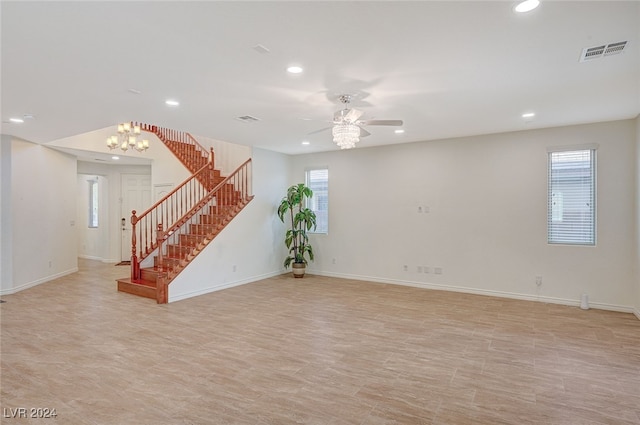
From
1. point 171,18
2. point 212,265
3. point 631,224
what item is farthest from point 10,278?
point 631,224

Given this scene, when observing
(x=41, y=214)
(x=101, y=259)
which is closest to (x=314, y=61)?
(x=41, y=214)

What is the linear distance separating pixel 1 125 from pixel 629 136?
9781 mm

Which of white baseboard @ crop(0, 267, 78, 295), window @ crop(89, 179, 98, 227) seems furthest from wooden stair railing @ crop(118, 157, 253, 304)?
window @ crop(89, 179, 98, 227)

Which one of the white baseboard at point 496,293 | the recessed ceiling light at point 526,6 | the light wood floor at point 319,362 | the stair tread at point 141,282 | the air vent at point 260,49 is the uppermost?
the recessed ceiling light at point 526,6

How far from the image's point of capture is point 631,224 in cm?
529

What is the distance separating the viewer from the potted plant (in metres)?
8.00

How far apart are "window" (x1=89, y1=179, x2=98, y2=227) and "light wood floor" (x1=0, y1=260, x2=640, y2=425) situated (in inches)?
224

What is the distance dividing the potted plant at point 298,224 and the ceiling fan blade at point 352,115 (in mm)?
4010

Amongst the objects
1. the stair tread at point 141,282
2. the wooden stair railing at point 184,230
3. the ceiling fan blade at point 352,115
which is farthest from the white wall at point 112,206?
the ceiling fan blade at point 352,115

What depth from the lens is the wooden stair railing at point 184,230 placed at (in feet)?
20.6

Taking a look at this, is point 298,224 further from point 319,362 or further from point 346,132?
point 319,362

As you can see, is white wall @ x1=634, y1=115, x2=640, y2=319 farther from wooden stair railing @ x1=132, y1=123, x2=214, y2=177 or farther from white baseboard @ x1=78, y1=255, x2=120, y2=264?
white baseboard @ x1=78, y1=255, x2=120, y2=264

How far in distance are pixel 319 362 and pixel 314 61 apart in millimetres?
2933

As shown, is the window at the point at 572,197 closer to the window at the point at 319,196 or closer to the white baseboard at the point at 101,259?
the window at the point at 319,196
